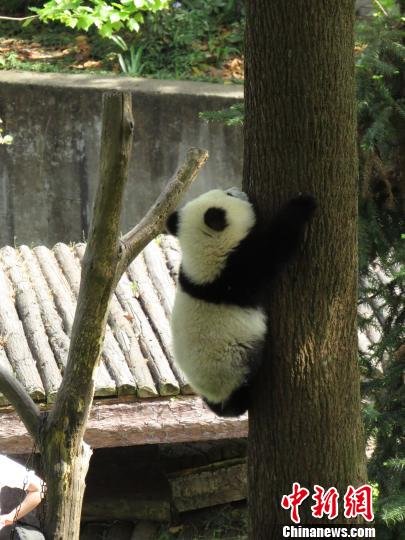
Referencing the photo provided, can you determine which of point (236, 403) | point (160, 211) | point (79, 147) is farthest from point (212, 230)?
point (79, 147)

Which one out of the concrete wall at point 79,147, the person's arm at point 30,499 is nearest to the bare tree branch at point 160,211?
the person's arm at point 30,499

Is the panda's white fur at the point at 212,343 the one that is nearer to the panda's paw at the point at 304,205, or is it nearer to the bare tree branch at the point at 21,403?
the panda's paw at the point at 304,205

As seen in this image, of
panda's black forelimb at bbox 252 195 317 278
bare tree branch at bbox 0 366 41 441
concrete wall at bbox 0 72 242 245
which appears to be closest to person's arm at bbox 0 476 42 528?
bare tree branch at bbox 0 366 41 441

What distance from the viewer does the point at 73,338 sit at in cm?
374

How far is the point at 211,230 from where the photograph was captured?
3.65 m

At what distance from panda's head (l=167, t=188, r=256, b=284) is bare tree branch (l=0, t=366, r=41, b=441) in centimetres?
87

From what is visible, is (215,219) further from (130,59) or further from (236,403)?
(130,59)

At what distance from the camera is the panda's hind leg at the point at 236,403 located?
11.6 feet

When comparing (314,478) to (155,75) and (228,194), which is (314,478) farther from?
(155,75)

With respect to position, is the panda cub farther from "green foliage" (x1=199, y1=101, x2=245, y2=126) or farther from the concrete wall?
the concrete wall

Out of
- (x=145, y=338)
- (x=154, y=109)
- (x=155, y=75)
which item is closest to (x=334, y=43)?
(x=145, y=338)

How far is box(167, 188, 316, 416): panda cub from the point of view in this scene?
337 centimetres

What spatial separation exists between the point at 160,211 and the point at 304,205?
42.3 inches

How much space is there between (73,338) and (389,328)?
1965mm
